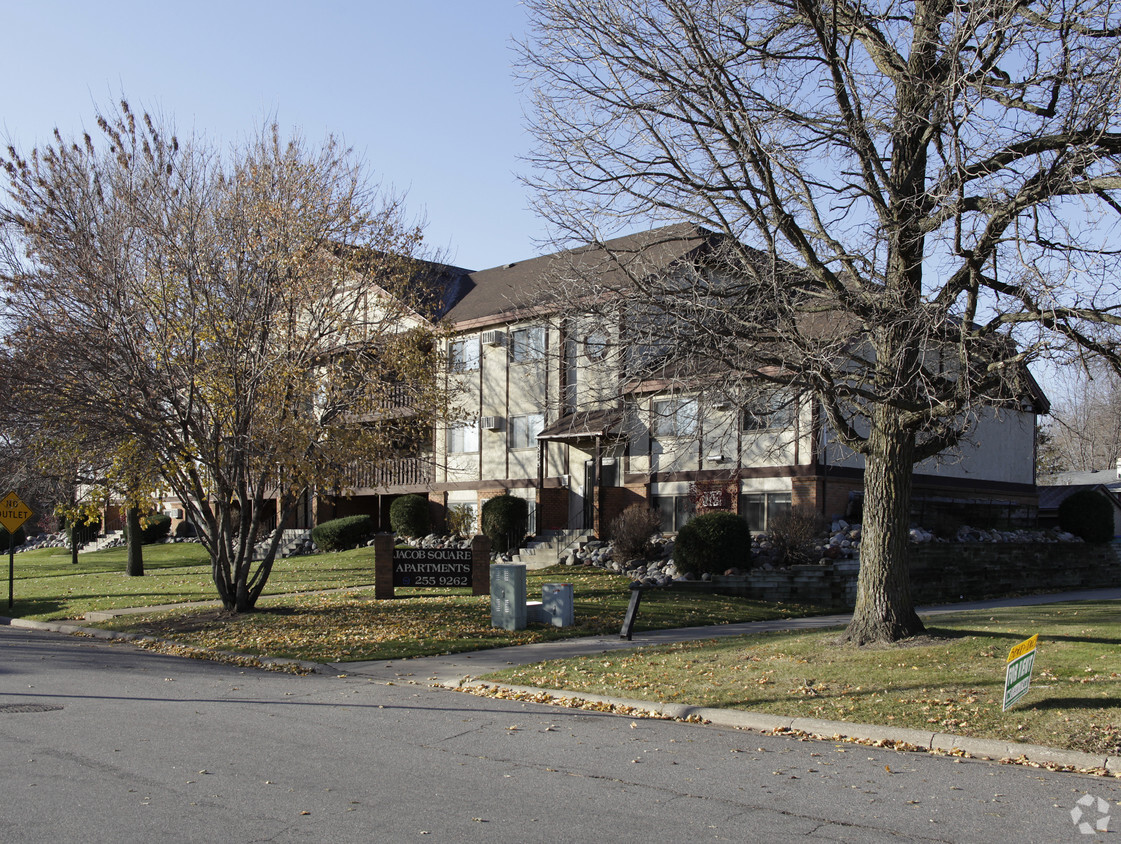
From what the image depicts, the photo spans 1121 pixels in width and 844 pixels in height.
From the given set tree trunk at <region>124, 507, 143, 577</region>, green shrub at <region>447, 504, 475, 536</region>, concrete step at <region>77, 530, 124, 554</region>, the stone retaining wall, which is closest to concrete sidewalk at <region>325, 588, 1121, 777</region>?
the stone retaining wall

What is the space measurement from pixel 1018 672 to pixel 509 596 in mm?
9412

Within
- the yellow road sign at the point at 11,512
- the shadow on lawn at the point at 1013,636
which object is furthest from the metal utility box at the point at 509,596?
the yellow road sign at the point at 11,512

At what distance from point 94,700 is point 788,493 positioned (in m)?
18.2

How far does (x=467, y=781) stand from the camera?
7.34 m

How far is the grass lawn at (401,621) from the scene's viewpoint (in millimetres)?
15547

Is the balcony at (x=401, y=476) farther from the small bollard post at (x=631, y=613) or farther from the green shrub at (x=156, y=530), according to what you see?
the small bollard post at (x=631, y=613)

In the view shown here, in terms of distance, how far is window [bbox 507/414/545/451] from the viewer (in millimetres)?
31359

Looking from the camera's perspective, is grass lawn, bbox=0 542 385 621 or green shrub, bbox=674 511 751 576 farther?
grass lawn, bbox=0 542 385 621

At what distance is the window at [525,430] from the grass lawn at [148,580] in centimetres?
600

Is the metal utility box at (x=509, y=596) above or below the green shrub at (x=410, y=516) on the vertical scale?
below

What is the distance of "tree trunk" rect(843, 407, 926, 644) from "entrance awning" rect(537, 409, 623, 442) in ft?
39.7

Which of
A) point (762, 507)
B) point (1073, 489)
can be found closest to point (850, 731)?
point (762, 507)

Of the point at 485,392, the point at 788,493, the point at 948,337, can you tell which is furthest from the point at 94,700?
the point at 485,392

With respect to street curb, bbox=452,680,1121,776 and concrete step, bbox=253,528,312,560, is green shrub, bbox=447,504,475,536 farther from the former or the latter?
street curb, bbox=452,680,1121,776
